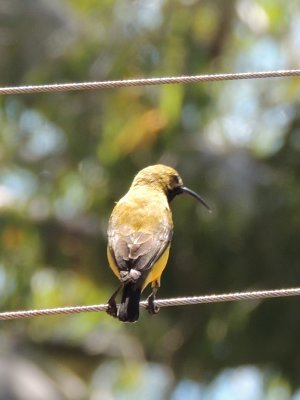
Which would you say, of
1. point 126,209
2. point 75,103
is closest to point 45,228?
point 75,103

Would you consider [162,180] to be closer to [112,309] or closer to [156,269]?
[156,269]

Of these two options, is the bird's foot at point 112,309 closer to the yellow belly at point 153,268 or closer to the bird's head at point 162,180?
the yellow belly at point 153,268

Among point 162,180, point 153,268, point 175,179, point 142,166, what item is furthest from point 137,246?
point 142,166

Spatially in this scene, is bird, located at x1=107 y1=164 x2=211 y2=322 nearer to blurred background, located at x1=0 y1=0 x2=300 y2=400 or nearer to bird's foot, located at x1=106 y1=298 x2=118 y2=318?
bird's foot, located at x1=106 y1=298 x2=118 y2=318

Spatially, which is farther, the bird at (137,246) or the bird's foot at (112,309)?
the bird's foot at (112,309)

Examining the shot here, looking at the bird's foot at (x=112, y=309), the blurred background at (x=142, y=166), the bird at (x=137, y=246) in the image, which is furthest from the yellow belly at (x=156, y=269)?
the blurred background at (x=142, y=166)

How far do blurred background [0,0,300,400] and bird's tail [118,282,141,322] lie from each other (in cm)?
921

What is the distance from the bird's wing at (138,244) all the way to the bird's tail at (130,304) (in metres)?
0.08

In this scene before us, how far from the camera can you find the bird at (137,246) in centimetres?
741

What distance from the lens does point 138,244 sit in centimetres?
773

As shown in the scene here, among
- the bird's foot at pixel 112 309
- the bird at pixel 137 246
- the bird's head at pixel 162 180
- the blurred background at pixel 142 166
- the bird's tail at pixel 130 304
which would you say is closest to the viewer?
the bird's tail at pixel 130 304

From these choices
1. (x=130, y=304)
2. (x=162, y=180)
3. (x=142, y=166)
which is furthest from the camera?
(x=142, y=166)

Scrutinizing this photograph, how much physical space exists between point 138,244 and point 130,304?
50 centimetres

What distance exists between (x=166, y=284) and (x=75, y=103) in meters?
2.78
